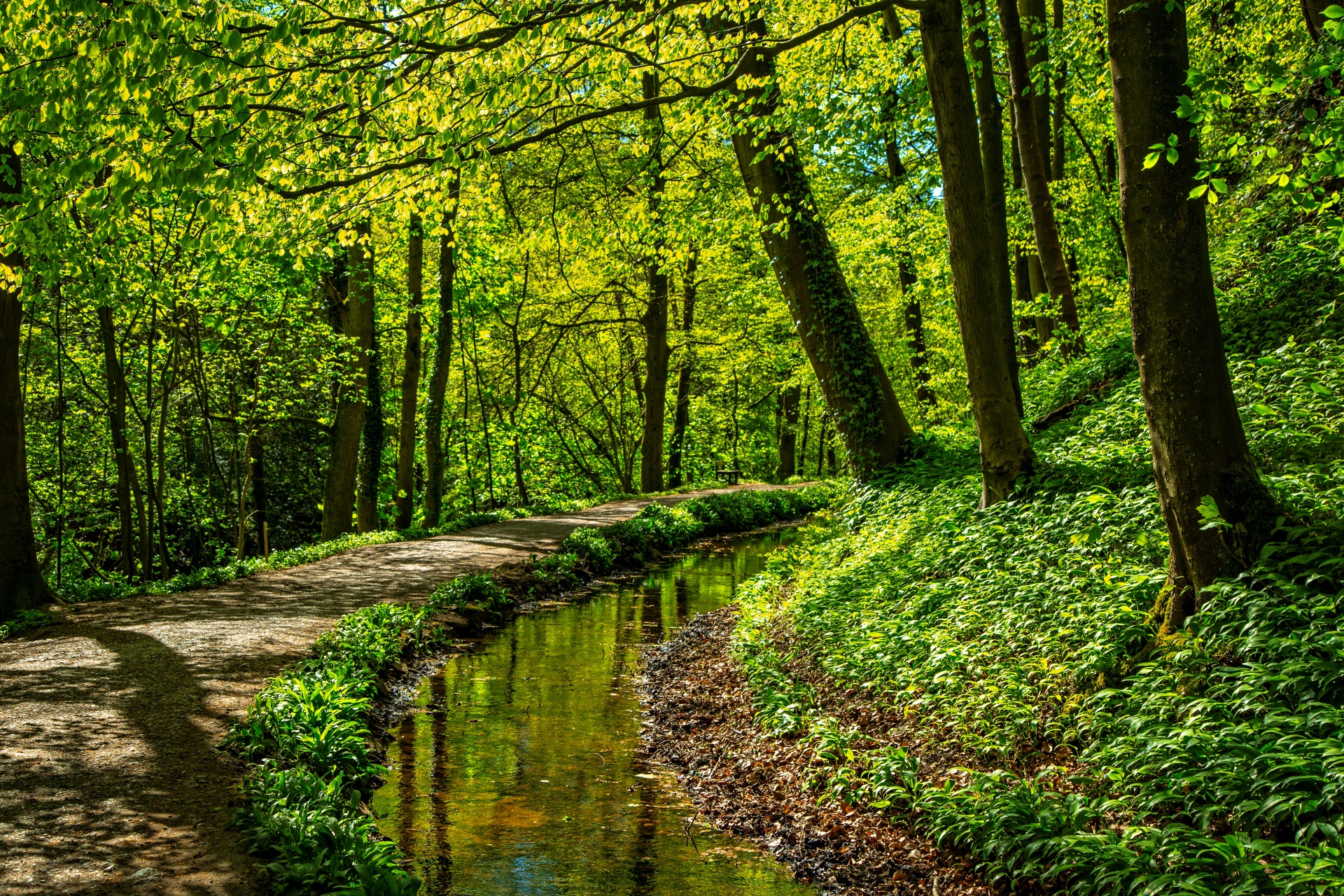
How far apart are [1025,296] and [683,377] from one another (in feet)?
50.3

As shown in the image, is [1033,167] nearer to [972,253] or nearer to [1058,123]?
[972,253]

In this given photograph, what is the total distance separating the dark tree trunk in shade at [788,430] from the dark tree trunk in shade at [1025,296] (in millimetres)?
18658

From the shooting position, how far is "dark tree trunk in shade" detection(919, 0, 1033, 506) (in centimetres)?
866

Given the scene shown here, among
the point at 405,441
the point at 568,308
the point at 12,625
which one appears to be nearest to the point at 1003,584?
the point at 12,625

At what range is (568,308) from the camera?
25078mm

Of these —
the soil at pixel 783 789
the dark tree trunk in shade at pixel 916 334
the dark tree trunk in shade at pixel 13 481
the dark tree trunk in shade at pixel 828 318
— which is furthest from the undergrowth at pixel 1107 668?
the dark tree trunk in shade at pixel 916 334

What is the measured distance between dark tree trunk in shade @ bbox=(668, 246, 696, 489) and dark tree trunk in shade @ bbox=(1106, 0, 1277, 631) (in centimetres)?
2286

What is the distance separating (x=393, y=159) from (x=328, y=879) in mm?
5299

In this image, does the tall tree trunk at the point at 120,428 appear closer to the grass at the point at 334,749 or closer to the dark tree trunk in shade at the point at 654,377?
the grass at the point at 334,749

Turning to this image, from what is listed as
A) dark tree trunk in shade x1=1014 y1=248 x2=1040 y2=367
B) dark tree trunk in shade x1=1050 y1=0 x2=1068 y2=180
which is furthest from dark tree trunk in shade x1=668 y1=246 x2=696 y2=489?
dark tree trunk in shade x1=1050 y1=0 x2=1068 y2=180

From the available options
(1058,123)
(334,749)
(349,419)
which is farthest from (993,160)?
(349,419)

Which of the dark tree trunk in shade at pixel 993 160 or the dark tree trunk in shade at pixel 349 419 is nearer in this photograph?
the dark tree trunk in shade at pixel 993 160

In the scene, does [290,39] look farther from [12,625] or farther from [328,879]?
[12,625]

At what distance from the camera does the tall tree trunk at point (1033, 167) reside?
1109 centimetres
